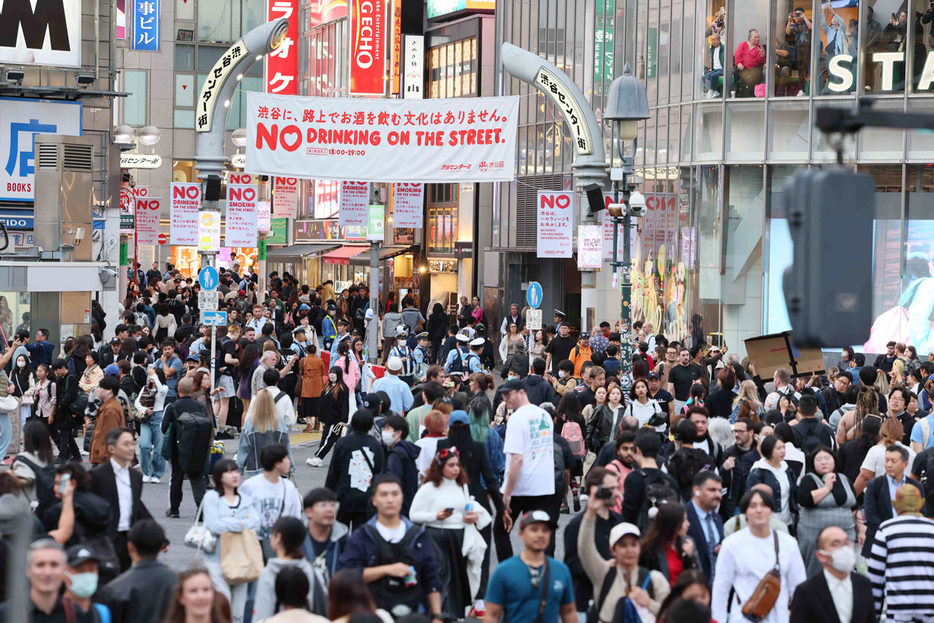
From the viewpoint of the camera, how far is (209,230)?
2073 cm

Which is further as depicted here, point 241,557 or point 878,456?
point 878,456

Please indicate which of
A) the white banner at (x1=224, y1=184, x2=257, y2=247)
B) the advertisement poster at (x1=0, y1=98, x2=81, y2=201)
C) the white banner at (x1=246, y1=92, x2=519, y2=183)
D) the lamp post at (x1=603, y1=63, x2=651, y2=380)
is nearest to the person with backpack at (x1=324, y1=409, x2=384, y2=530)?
the lamp post at (x1=603, y1=63, x2=651, y2=380)

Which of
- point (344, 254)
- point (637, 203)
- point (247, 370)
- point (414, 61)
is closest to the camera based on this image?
point (247, 370)

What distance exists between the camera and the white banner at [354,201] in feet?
84.5

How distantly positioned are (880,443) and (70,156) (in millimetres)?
19386

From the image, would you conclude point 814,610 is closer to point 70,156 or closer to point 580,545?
point 580,545

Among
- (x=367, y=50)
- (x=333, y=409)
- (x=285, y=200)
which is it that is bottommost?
(x=333, y=409)

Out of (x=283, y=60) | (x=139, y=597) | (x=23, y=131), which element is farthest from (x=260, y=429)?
(x=283, y=60)

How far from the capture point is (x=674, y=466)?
9.35m

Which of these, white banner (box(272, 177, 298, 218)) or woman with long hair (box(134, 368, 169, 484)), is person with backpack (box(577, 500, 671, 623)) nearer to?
woman with long hair (box(134, 368, 169, 484))

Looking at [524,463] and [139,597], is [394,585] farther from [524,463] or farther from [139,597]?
[524,463]

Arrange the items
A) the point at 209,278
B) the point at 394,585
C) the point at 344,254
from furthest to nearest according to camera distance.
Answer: the point at 344,254, the point at 209,278, the point at 394,585

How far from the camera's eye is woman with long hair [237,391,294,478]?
1177cm

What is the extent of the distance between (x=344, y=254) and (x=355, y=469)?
43.3 metres
